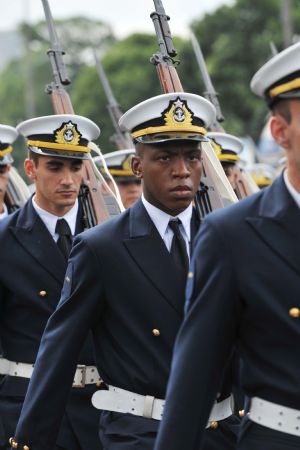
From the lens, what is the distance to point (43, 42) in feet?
207

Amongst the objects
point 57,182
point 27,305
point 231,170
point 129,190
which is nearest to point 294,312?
point 27,305

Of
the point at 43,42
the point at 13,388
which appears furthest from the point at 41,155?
the point at 43,42

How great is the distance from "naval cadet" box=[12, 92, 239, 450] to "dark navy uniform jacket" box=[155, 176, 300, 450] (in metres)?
1.26

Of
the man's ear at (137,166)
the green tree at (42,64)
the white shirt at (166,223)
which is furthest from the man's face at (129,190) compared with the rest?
the green tree at (42,64)

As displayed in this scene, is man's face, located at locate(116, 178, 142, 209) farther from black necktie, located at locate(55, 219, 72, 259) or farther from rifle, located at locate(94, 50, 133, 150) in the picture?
black necktie, located at locate(55, 219, 72, 259)

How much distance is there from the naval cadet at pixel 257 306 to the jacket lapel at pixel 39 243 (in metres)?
2.83

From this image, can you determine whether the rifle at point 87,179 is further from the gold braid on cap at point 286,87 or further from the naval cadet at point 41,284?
the gold braid on cap at point 286,87

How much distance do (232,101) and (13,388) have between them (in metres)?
26.9

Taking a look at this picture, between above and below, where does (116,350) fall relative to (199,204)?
below

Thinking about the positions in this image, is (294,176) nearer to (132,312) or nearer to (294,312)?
(294,312)

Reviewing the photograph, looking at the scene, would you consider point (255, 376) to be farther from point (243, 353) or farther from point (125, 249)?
point (125, 249)

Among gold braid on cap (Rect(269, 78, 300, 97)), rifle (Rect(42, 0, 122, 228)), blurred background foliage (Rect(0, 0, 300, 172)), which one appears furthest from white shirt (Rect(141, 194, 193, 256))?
blurred background foliage (Rect(0, 0, 300, 172))

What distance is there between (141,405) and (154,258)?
1.90 feet

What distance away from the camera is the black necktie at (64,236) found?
6.77 meters
